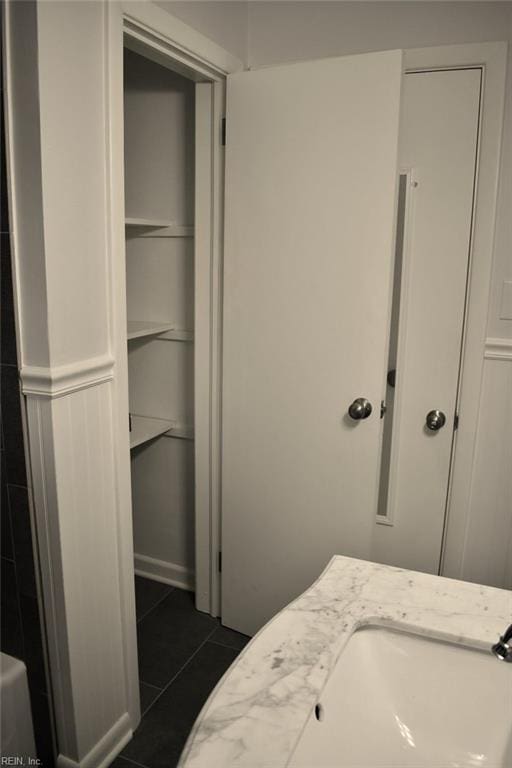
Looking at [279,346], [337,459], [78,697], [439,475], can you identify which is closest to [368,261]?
[279,346]

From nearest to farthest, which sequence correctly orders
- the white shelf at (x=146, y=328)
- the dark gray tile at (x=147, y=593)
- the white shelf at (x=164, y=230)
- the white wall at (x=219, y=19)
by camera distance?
the white wall at (x=219, y=19) < the white shelf at (x=146, y=328) < the white shelf at (x=164, y=230) < the dark gray tile at (x=147, y=593)

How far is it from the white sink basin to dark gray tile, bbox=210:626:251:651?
1.36m

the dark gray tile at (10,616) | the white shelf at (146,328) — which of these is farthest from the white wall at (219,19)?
the dark gray tile at (10,616)

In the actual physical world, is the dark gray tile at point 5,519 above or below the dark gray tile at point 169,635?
above

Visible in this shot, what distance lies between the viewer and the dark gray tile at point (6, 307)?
1450 mm

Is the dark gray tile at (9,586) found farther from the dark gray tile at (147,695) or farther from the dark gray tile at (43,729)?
the dark gray tile at (147,695)

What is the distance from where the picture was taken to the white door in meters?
1.99

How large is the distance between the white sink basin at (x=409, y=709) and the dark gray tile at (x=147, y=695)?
1.22 meters

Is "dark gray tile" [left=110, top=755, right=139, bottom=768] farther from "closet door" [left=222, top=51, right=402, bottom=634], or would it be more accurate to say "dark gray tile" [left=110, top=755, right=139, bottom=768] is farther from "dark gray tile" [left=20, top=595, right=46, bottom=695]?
"closet door" [left=222, top=51, right=402, bottom=634]

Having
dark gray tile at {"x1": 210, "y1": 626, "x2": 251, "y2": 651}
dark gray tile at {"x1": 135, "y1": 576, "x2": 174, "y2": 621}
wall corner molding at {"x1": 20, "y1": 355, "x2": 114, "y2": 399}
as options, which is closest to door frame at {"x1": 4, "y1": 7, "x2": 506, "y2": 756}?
wall corner molding at {"x1": 20, "y1": 355, "x2": 114, "y2": 399}

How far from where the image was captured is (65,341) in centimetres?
150

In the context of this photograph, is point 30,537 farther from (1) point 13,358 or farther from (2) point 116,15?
(2) point 116,15

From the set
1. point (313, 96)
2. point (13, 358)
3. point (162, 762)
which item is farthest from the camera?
point (313, 96)

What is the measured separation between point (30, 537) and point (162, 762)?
0.80 meters
